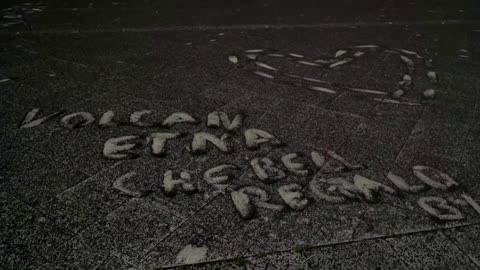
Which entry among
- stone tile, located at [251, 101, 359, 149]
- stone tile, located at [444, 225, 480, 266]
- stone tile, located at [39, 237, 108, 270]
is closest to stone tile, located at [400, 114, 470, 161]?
stone tile, located at [251, 101, 359, 149]

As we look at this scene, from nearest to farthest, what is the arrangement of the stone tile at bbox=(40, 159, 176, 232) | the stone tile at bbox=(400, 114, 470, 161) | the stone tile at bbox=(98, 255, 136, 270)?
the stone tile at bbox=(98, 255, 136, 270)
the stone tile at bbox=(40, 159, 176, 232)
the stone tile at bbox=(400, 114, 470, 161)

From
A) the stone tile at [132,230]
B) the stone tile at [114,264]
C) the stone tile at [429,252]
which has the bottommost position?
the stone tile at [429,252]

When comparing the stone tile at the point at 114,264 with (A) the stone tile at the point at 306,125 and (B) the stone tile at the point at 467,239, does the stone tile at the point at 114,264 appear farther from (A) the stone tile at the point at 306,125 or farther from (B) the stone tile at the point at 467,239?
(B) the stone tile at the point at 467,239

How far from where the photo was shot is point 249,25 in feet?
21.9

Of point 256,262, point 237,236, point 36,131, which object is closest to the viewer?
point 256,262

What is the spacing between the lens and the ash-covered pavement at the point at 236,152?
2.07 metres

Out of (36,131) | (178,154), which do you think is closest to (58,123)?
(36,131)

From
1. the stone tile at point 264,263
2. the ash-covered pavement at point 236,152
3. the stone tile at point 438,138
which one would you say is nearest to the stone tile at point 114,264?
the ash-covered pavement at point 236,152

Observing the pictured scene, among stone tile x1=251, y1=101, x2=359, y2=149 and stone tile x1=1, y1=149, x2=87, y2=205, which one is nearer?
stone tile x1=1, y1=149, x2=87, y2=205

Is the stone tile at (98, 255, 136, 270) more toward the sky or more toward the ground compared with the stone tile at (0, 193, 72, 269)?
more toward the ground

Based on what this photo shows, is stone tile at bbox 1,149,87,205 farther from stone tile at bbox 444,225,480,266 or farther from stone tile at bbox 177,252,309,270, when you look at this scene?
stone tile at bbox 444,225,480,266

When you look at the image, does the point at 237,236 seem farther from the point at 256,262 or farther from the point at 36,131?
the point at 36,131

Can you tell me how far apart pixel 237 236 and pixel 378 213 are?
88 cm

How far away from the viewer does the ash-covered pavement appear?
2.07m
